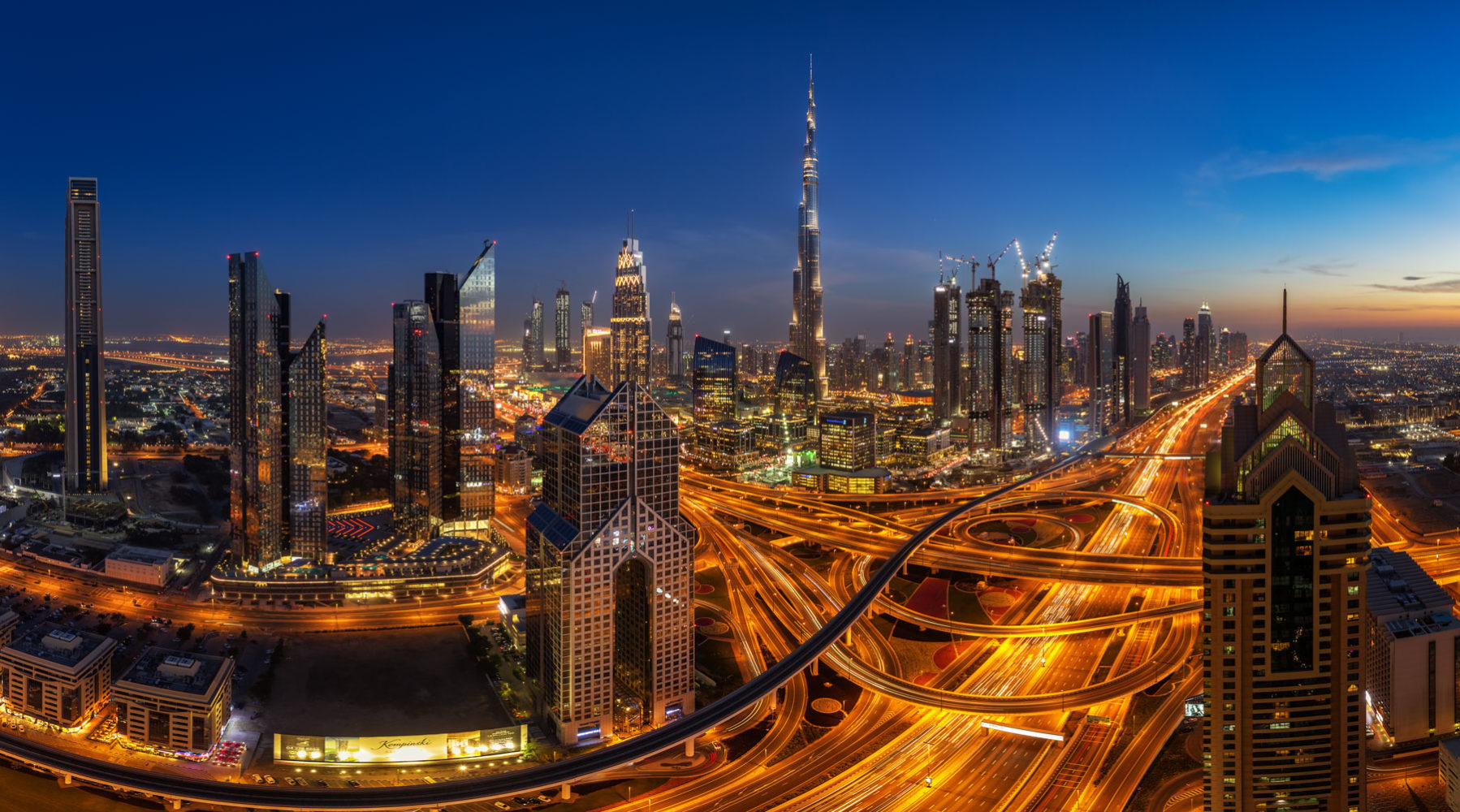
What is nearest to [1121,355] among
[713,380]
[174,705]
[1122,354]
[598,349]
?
[1122,354]

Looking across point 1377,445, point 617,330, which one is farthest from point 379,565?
point 1377,445

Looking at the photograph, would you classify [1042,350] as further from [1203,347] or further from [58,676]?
[58,676]

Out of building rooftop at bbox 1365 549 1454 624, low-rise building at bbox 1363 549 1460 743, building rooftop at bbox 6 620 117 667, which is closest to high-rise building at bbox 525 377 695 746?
building rooftop at bbox 6 620 117 667

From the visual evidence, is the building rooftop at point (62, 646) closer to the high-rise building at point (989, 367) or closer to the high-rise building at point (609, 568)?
the high-rise building at point (609, 568)

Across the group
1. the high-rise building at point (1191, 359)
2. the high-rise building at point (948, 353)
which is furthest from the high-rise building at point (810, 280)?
the high-rise building at point (1191, 359)

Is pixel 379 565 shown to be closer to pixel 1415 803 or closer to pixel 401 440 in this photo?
pixel 401 440

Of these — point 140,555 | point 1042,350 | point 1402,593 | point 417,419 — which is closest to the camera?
point 1402,593
